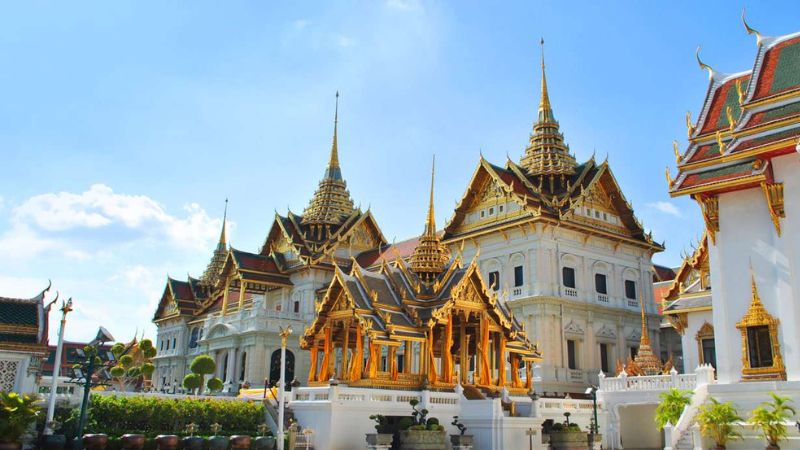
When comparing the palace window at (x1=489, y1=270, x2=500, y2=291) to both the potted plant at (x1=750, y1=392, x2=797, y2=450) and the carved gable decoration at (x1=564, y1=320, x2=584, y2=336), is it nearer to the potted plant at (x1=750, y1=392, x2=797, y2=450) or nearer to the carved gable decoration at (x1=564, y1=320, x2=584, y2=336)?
the carved gable decoration at (x1=564, y1=320, x2=584, y2=336)

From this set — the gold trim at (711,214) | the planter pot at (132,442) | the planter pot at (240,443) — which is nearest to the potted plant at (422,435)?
the planter pot at (240,443)

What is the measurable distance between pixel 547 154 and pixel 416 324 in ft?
70.4

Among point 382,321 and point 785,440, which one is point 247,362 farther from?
point 785,440

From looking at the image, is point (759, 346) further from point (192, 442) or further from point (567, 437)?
point (192, 442)

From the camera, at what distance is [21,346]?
48.6 feet

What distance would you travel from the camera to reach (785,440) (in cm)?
1432

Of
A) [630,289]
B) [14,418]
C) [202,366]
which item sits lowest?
[14,418]

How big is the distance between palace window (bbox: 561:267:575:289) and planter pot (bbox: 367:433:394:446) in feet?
63.5

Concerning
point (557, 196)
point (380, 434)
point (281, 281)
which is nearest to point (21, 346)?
point (380, 434)

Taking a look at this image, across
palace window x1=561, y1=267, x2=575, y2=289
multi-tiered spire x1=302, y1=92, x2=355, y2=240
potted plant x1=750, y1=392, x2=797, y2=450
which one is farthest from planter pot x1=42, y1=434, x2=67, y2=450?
multi-tiered spire x1=302, y1=92, x2=355, y2=240

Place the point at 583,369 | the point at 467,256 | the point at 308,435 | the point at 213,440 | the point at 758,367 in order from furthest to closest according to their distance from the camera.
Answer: the point at 467,256 < the point at 583,369 < the point at 758,367 < the point at 308,435 < the point at 213,440

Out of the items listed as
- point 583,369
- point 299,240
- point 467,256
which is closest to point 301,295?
point 299,240

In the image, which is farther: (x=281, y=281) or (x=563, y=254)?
(x=281, y=281)

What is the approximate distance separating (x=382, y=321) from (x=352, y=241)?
29226mm
